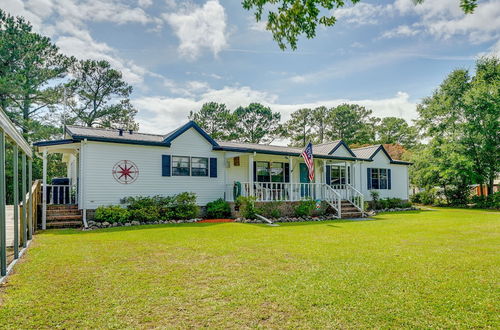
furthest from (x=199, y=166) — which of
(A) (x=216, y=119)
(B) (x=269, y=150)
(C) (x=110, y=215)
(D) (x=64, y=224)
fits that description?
(A) (x=216, y=119)

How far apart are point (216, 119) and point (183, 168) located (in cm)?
2326

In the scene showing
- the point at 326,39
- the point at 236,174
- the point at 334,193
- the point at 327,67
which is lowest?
the point at 334,193

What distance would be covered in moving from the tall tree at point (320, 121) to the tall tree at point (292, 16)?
4008 centimetres

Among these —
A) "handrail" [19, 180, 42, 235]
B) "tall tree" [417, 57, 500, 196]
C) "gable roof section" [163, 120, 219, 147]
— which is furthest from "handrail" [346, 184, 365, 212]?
"handrail" [19, 180, 42, 235]

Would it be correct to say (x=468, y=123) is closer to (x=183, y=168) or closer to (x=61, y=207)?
(x=183, y=168)

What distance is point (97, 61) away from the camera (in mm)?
A: 28797

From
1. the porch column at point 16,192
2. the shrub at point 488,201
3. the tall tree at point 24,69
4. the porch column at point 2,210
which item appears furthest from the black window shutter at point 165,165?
the shrub at point 488,201

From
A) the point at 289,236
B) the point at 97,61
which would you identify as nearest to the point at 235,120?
the point at 97,61

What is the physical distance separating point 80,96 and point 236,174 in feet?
67.7

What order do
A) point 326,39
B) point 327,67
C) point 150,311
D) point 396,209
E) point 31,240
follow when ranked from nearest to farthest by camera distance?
point 150,311 → point 326,39 → point 31,240 → point 327,67 → point 396,209

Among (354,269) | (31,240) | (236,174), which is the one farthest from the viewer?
(236,174)

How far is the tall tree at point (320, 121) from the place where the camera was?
145 ft

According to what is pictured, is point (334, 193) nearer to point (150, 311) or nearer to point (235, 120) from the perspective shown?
point (150, 311)

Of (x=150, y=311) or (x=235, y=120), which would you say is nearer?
(x=150, y=311)
